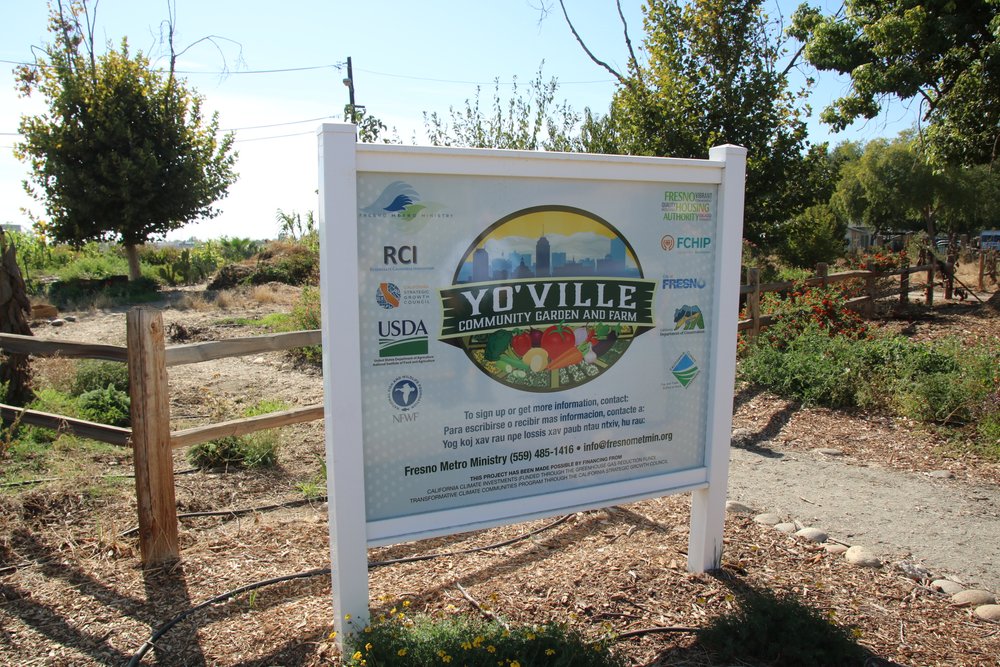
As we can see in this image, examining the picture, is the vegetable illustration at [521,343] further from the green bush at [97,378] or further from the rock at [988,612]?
the green bush at [97,378]

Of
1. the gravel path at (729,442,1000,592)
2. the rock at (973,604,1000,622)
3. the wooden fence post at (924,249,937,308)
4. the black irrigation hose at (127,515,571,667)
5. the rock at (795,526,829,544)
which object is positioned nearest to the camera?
the black irrigation hose at (127,515,571,667)

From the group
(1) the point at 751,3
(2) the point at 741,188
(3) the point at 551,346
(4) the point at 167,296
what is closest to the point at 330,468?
(3) the point at 551,346

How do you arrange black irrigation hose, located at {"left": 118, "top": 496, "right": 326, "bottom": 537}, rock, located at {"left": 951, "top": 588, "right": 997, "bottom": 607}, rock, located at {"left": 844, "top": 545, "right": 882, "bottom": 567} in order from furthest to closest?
black irrigation hose, located at {"left": 118, "top": 496, "right": 326, "bottom": 537} < rock, located at {"left": 844, "top": 545, "right": 882, "bottom": 567} < rock, located at {"left": 951, "top": 588, "right": 997, "bottom": 607}

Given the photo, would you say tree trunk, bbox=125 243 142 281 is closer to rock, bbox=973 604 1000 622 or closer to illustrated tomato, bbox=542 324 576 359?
illustrated tomato, bbox=542 324 576 359

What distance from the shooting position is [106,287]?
67.5 feet

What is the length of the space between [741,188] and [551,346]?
55.4 inches

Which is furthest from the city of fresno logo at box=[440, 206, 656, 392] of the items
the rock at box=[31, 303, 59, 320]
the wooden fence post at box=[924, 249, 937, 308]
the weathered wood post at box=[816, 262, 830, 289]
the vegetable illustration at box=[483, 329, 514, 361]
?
the rock at box=[31, 303, 59, 320]

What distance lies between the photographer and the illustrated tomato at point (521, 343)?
3.30m

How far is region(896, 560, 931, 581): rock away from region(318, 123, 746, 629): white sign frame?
117 centimetres

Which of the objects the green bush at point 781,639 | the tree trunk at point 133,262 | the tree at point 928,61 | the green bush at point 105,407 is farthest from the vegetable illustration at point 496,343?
the tree trunk at point 133,262

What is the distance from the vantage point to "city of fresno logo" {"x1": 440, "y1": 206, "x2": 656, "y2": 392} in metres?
3.18

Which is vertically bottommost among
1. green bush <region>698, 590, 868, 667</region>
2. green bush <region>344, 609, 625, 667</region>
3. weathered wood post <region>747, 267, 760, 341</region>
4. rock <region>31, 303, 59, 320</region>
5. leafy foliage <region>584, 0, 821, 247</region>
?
green bush <region>698, 590, 868, 667</region>

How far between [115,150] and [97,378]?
16.4 metres

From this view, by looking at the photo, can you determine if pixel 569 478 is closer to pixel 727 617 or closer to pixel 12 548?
pixel 727 617
